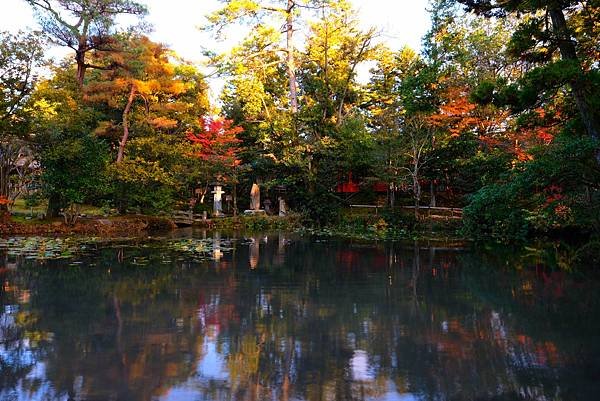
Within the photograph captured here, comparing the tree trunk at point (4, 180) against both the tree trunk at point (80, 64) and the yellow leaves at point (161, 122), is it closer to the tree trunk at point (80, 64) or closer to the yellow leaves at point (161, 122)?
the tree trunk at point (80, 64)

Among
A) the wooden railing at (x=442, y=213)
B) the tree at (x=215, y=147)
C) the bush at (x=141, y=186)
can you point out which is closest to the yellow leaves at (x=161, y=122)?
the bush at (x=141, y=186)

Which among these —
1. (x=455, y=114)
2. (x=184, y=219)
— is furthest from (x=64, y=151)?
(x=455, y=114)

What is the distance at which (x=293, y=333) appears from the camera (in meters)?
5.67

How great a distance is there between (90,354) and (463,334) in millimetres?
4057

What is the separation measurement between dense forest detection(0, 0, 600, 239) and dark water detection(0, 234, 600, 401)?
3443mm

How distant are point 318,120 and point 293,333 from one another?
2113 centimetres

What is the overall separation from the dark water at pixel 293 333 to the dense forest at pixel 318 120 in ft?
11.3

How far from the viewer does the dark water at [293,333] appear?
13.4 feet

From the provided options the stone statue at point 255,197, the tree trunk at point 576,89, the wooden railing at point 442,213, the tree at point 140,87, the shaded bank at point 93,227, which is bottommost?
the shaded bank at point 93,227

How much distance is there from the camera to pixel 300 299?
24.7ft

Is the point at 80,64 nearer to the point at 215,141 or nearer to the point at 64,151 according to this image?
the point at 64,151

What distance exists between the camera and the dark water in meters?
4.09

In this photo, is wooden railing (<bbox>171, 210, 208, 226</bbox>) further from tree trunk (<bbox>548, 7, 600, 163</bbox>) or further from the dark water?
tree trunk (<bbox>548, 7, 600, 163</bbox>)

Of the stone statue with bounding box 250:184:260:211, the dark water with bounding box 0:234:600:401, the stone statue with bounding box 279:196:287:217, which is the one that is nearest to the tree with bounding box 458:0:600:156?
the dark water with bounding box 0:234:600:401
